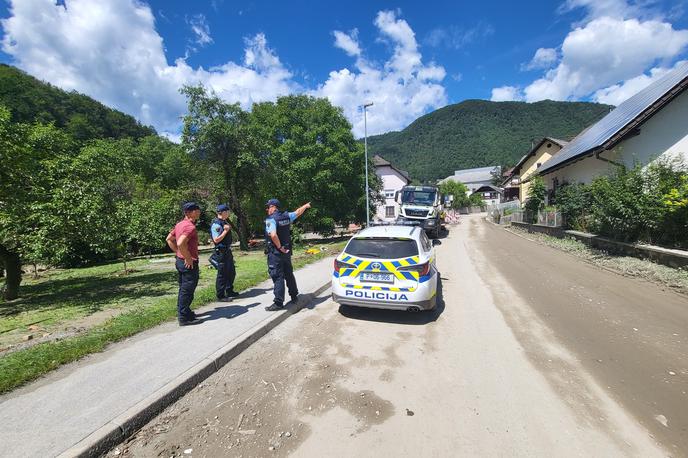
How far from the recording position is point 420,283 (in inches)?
203

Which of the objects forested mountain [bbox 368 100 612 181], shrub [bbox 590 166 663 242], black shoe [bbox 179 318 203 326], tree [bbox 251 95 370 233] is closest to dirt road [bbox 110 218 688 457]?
black shoe [bbox 179 318 203 326]

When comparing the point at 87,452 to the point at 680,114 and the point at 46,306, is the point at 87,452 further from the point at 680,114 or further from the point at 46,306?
the point at 680,114

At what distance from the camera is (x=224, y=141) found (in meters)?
19.5

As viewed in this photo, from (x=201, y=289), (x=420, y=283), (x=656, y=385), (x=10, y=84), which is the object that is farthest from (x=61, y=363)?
(x=10, y=84)

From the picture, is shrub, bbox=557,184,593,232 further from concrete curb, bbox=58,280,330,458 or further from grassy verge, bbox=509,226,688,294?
concrete curb, bbox=58,280,330,458

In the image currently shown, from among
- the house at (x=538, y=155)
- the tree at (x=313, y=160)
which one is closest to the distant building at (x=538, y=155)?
the house at (x=538, y=155)

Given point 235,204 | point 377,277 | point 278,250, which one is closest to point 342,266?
point 377,277

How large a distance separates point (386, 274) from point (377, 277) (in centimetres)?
16

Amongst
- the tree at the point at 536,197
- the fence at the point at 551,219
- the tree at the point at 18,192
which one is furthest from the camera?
the tree at the point at 536,197

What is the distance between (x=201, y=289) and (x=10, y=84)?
6249 centimetres

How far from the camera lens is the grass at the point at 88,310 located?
149 inches

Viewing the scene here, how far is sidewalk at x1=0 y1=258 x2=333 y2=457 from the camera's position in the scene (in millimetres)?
2592

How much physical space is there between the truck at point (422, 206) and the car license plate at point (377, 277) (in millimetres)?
11835

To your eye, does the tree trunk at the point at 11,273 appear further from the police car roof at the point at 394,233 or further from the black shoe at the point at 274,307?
the police car roof at the point at 394,233
